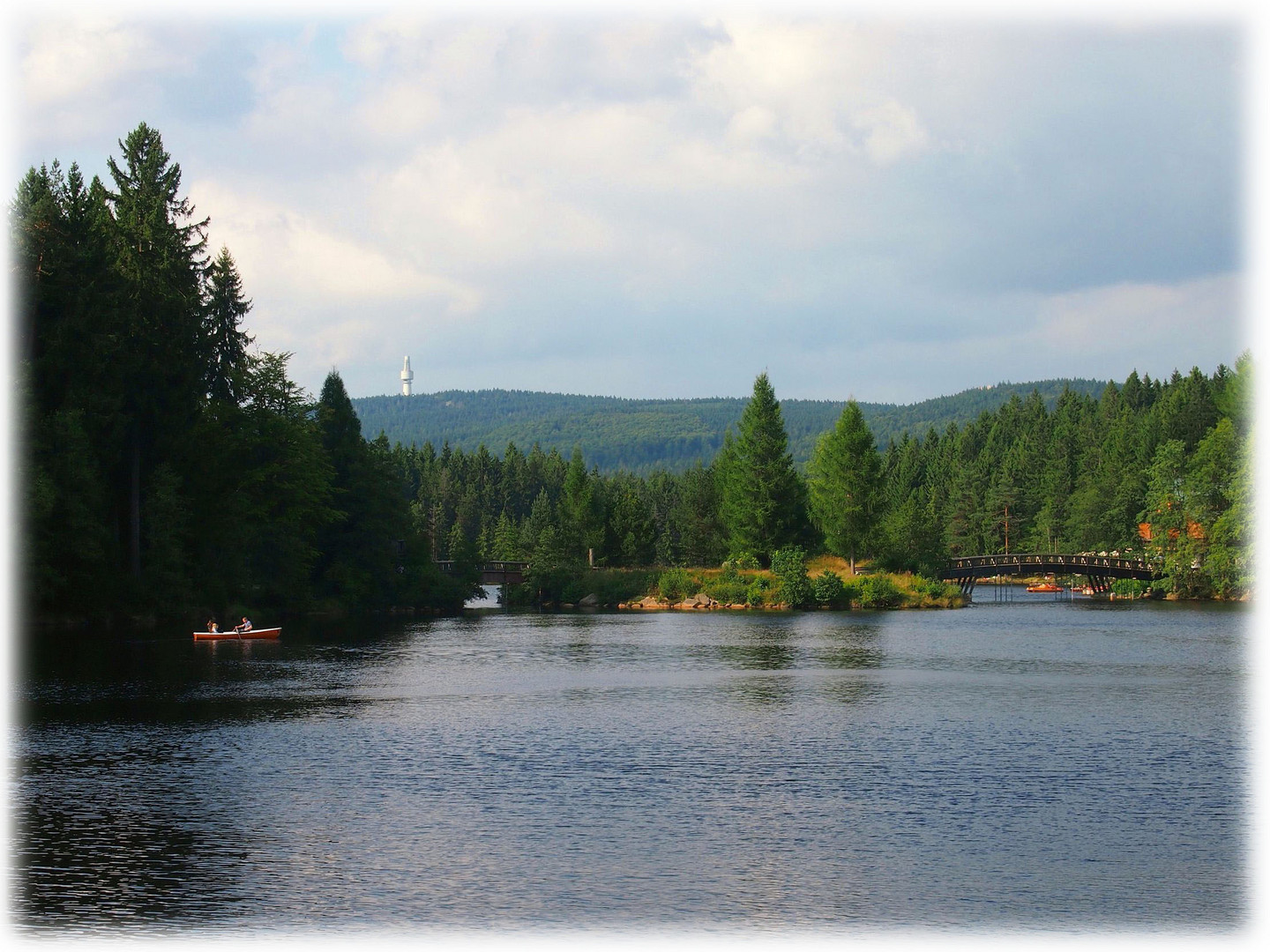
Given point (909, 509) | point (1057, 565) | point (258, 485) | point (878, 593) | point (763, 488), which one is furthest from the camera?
point (909, 509)

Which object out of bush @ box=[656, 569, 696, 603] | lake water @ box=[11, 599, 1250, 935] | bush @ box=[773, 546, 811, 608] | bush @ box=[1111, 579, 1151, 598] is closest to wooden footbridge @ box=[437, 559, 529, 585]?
bush @ box=[656, 569, 696, 603]

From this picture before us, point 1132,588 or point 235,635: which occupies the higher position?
point 235,635

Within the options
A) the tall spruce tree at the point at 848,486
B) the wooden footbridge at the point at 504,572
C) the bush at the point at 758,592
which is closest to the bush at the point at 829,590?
the bush at the point at 758,592

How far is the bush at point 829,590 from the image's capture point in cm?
9362

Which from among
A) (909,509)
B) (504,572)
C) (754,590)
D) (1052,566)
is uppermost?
(909,509)

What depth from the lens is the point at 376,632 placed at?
73500 millimetres

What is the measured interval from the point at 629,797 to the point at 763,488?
3048 inches

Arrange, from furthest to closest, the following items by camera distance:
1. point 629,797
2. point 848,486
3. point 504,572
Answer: point 504,572 → point 848,486 → point 629,797

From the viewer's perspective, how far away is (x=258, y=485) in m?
78.9

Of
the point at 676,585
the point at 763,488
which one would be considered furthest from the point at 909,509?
the point at 676,585

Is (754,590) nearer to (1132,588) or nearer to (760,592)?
(760,592)

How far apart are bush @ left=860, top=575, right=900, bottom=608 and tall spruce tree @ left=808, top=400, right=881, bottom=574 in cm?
541

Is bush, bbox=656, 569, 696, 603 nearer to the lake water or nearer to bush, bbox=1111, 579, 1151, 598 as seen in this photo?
bush, bbox=1111, 579, 1151, 598

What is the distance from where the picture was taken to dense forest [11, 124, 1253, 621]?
61281mm
